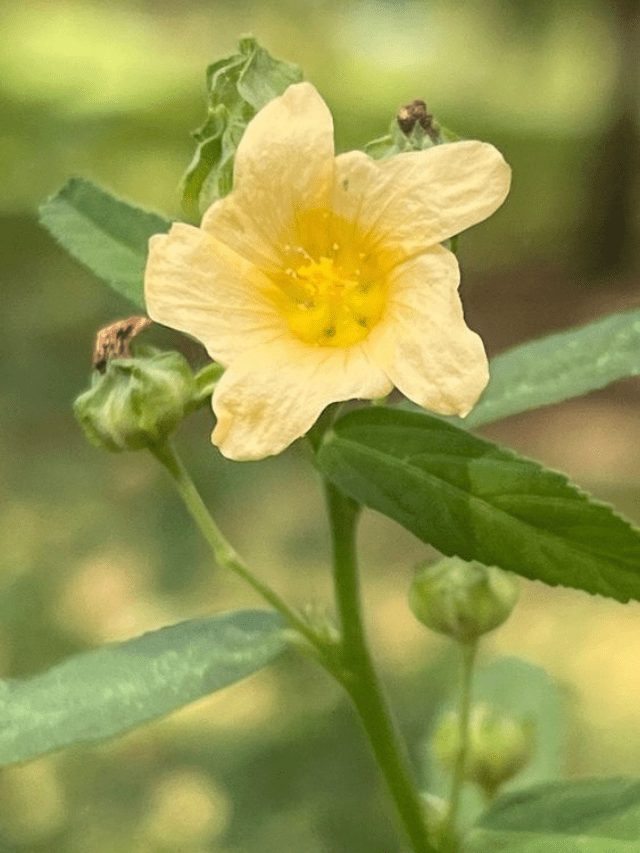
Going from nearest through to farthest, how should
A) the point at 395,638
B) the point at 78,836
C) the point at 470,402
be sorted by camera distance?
the point at 470,402 < the point at 78,836 < the point at 395,638

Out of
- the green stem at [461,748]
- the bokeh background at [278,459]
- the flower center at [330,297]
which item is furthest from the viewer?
the bokeh background at [278,459]

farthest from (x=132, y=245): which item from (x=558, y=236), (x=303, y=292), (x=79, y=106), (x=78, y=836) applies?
(x=79, y=106)

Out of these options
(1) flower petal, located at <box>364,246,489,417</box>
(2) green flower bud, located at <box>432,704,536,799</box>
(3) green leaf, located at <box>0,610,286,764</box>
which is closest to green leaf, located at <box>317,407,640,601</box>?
(1) flower petal, located at <box>364,246,489,417</box>

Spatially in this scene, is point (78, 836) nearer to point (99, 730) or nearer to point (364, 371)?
point (99, 730)

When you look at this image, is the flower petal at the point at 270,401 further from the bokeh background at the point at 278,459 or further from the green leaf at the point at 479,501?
the bokeh background at the point at 278,459

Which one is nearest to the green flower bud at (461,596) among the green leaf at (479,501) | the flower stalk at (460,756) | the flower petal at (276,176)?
the flower stalk at (460,756)
